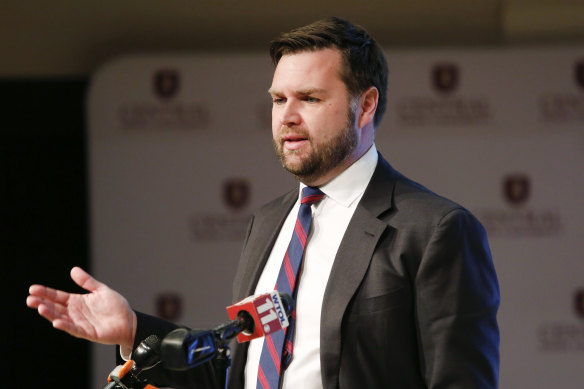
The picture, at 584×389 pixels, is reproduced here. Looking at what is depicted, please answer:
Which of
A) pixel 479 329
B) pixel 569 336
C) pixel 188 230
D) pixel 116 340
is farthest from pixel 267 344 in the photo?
pixel 569 336

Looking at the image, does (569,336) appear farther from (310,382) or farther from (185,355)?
(185,355)

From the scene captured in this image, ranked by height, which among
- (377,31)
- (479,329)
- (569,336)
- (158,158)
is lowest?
(569,336)

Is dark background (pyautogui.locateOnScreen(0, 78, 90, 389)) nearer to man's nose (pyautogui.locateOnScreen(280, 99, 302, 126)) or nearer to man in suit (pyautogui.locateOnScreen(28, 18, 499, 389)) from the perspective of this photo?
man in suit (pyautogui.locateOnScreen(28, 18, 499, 389))

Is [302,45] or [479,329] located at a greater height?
[302,45]

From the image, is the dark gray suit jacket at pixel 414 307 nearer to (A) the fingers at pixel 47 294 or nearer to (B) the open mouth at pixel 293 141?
(B) the open mouth at pixel 293 141

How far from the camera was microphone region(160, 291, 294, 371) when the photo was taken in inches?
53.6

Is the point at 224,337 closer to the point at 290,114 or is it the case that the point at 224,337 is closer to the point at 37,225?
the point at 290,114

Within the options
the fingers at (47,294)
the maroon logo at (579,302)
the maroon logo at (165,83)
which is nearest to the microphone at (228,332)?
the fingers at (47,294)

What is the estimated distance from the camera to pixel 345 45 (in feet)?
6.46

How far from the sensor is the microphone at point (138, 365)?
1535mm

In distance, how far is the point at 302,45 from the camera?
6.41 ft

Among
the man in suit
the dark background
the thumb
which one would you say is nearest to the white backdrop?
the dark background

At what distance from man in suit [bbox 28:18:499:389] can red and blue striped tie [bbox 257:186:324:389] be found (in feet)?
0.06

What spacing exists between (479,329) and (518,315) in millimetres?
2905
